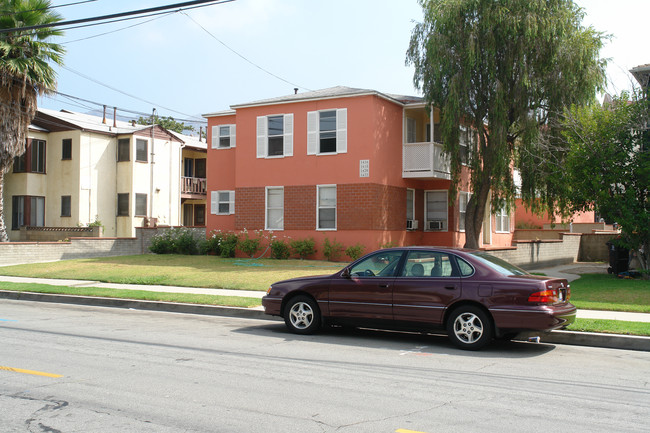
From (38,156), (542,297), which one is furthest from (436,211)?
(38,156)

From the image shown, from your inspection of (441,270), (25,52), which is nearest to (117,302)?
(441,270)

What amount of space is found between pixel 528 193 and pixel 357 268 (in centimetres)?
1561

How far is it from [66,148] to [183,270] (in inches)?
687

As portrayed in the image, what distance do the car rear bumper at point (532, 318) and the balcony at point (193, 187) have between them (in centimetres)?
3273

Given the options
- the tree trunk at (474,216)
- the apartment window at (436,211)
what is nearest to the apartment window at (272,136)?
the apartment window at (436,211)

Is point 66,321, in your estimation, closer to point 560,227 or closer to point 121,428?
point 121,428

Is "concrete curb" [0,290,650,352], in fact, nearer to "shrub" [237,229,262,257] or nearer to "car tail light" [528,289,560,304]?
"car tail light" [528,289,560,304]

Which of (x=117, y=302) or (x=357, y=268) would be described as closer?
(x=357, y=268)

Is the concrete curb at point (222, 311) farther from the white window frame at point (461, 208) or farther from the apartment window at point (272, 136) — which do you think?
the white window frame at point (461, 208)

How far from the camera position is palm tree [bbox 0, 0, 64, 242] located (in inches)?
1070

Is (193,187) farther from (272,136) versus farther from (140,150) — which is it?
(272,136)

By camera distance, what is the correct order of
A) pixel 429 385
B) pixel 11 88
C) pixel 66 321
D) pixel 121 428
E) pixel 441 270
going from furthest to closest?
pixel 11 88 → pixel 66 321 → pixel 441 270 → pixel 429 385 → pixel 121 428

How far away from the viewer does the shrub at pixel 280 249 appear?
25156 millimetres

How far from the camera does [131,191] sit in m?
35.9
